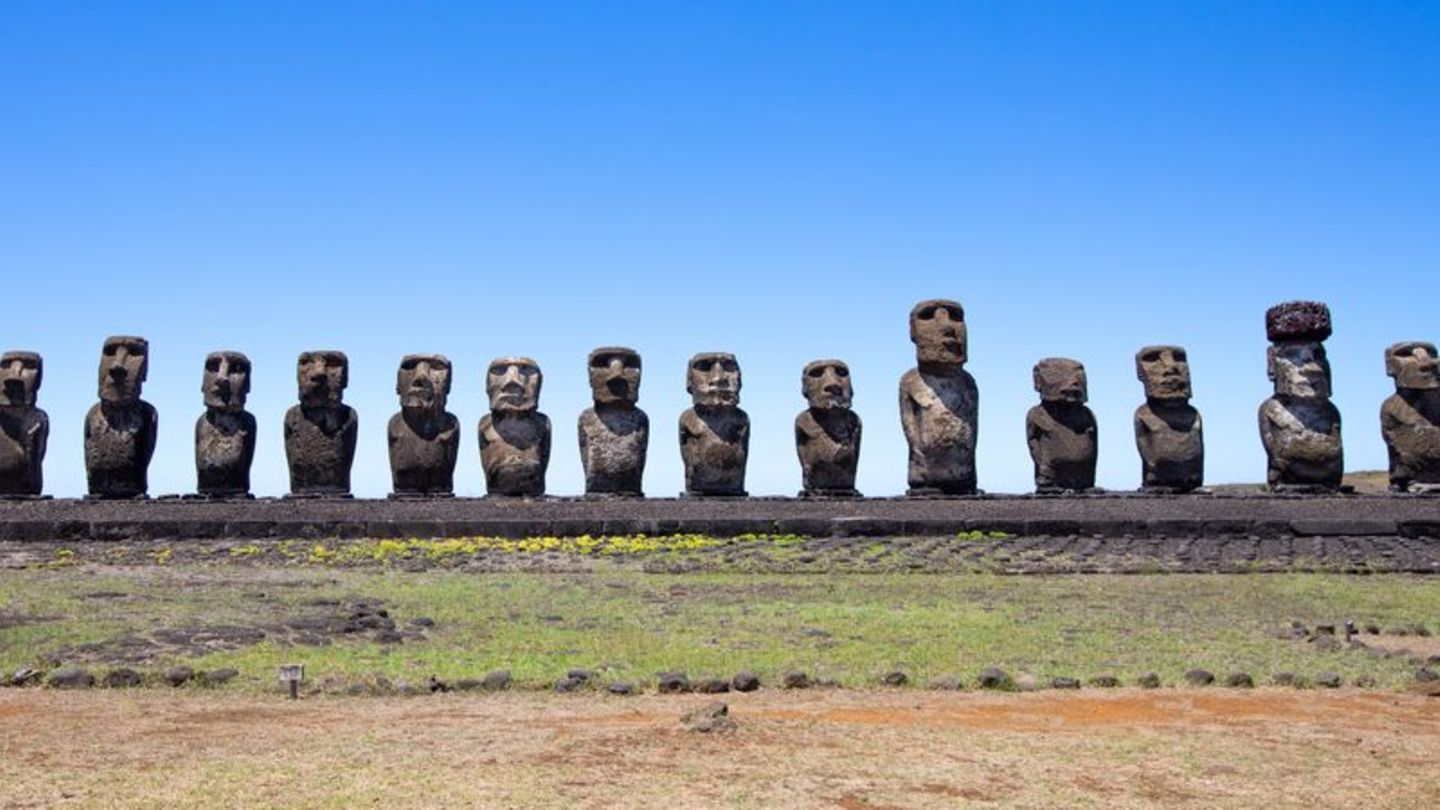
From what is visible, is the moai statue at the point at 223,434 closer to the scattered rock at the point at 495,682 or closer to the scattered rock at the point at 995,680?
the scattered rock at the point at 495,682

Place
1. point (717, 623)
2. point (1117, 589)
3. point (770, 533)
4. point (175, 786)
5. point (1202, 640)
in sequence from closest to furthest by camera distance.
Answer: point (175, 786) → point (1202, 640) → point (717, 623) → point (1117, 589) → point (770, 533)

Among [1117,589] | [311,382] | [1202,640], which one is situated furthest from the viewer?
[311,382]

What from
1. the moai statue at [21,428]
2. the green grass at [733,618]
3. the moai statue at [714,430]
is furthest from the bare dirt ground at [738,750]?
the moai statue at [21,428]

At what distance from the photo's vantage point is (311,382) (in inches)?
945

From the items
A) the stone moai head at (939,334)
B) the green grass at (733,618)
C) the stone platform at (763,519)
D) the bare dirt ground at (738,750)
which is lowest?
the bare dirt ground at (738,750)

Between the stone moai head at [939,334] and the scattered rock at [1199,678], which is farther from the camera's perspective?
the stone moai head at [939,334]

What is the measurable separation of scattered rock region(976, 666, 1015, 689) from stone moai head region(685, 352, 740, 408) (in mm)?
14731

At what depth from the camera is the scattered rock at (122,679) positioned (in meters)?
9.30

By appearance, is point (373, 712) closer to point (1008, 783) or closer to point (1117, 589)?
point (1008, 783)

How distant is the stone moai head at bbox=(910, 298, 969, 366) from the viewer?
24156 mm

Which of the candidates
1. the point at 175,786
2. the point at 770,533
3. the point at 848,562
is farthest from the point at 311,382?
the point at 175,786

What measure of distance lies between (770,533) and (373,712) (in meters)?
12.8

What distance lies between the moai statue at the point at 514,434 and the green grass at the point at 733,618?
22.7 feet

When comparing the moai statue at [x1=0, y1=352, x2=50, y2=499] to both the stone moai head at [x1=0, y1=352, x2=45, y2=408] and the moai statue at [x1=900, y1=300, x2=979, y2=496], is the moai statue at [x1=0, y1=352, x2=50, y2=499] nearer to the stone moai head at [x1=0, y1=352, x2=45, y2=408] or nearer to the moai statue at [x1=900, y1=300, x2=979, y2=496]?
the stone moai head at [x1=0, y1=352, x2=45, y2=408]
